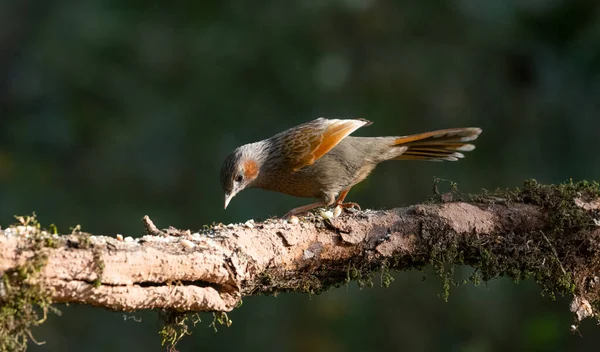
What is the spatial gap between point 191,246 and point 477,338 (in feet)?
15.1

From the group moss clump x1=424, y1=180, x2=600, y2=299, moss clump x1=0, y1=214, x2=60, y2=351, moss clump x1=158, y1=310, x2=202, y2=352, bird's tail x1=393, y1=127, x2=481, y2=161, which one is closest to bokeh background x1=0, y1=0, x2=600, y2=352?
bird's tail x1=393, y1=127, x2=481, y2=161

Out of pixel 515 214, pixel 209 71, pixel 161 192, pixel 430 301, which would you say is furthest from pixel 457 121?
pixel 515 214

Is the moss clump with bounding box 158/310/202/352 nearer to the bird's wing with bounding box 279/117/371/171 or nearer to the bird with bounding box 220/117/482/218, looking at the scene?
the bird with bounding box 220/117/482/218

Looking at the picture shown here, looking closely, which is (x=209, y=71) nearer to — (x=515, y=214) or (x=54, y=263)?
(x=515, y=214)

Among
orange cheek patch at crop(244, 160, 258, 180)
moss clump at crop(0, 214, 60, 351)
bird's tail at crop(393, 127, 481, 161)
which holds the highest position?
orange cheek patch at crop(244, 160, 258, 180)

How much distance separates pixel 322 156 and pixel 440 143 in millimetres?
904

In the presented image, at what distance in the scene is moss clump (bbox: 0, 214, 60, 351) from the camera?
275 centimetres

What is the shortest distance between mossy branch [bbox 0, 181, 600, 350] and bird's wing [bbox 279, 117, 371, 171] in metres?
1.62

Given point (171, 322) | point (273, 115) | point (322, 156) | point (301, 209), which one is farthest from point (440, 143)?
point (171, 322)

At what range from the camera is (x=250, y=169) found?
568 centimetres

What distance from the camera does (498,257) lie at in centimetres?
409

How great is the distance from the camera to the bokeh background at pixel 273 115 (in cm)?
739

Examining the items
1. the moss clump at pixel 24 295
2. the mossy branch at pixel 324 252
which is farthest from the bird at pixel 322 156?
the moss clump at pixel 24 295

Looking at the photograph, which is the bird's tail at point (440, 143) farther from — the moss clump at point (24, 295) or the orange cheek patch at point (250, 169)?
the moss clump at point (24, 295)
